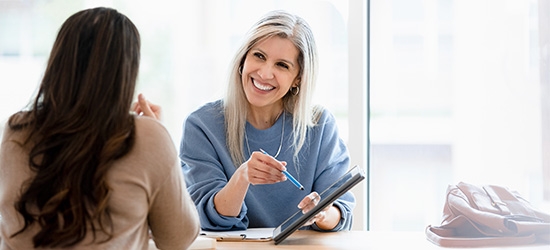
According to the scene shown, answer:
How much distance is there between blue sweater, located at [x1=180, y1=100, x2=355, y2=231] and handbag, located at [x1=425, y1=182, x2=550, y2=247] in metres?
0.30

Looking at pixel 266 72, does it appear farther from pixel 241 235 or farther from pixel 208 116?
pixel 241 235

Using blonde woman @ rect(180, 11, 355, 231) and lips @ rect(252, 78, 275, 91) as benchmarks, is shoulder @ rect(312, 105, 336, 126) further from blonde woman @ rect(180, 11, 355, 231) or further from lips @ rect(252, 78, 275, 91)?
lips @ rect(252, 78, 275, 91)

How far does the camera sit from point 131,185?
1342 mm

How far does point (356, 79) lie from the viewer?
2781 millimetres

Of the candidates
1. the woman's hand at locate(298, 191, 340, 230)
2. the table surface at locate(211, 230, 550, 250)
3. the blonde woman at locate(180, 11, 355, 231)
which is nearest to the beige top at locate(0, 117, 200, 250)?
the table surface at locate(211, 230, 550, 250)

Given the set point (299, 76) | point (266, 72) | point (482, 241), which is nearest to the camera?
point (482, 241)

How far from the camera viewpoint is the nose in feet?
6.93

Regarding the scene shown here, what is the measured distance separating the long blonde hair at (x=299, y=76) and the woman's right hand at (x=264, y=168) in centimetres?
30

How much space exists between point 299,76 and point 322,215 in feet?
1.54

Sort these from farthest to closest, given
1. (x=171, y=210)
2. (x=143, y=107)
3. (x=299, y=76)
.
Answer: (x=299, y=76)
(x=143, y=107)
(x=171, y=210)

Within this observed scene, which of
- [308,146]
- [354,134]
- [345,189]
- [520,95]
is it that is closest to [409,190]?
[354,134]

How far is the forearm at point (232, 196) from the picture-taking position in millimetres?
1938

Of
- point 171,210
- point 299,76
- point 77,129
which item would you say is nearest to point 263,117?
point 299,76

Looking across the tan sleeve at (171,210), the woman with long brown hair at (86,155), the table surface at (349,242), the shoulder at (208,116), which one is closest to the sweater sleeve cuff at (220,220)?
the table surface at (349,242)
